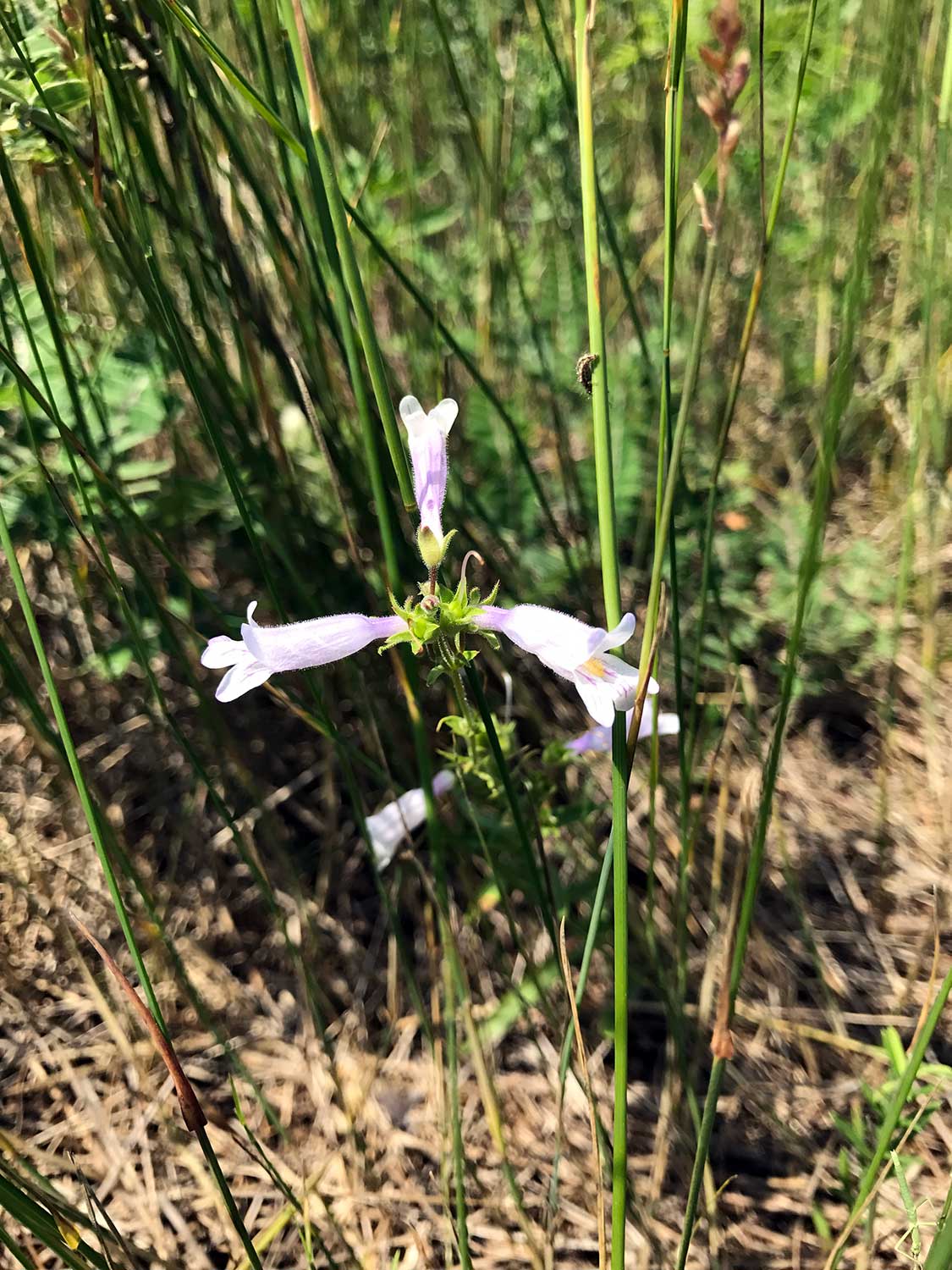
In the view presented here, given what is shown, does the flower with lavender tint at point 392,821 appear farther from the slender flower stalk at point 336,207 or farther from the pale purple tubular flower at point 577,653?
the slender flower stalk at point 336,207

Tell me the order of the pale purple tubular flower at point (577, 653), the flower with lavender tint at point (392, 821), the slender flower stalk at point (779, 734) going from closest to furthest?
the pale purple tubular flower at point (577, 653), the slender flower stalk at point (779, 734), the flower with lavender tint at point (392, 821)

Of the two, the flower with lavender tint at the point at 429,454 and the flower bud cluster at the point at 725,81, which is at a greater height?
the flower bud cluster at the point at 725,81

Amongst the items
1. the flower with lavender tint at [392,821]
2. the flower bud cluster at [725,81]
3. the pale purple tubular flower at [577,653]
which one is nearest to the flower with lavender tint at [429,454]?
the pale purple tubular flower at [577,653]

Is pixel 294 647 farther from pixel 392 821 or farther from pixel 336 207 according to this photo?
pixel 392 821

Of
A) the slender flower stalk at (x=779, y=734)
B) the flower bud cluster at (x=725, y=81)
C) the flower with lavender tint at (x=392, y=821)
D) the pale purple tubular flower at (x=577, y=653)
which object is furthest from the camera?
the flower with lavender tint at (x=392, y=821)

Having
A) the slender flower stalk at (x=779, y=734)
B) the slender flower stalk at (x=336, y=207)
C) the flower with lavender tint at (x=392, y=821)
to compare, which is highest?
the slender flower stalk at (x=336, y=207)

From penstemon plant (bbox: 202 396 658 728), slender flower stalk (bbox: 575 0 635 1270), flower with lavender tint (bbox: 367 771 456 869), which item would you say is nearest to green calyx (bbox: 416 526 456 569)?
penstemon plant (bbox: 202 396 658 728)

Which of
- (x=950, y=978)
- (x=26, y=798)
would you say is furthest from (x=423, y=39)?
(x=950, y=978)

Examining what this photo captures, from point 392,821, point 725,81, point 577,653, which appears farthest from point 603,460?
point 392,821
